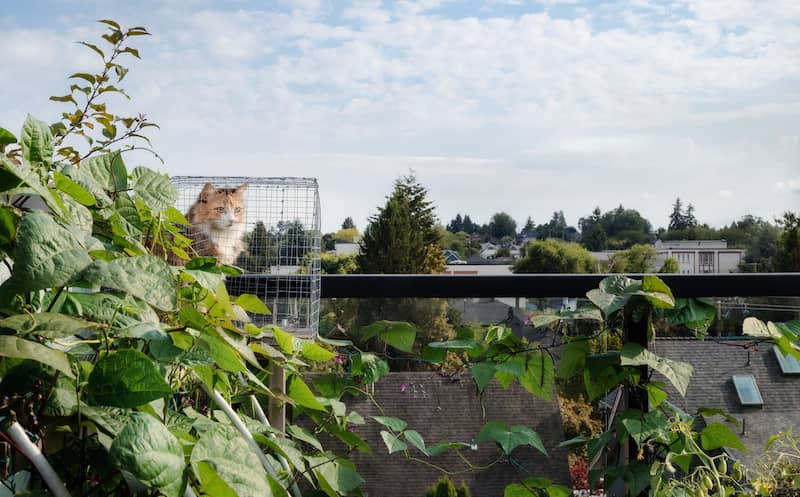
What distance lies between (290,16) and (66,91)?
1557 cm

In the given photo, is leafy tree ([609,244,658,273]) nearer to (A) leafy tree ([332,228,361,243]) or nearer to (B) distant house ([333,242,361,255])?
(A) leafy tree ([332,228,361,243])

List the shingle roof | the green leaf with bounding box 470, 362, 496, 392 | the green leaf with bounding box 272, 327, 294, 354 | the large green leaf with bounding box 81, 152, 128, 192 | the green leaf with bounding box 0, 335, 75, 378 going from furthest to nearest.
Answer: the shingle roof, the green leaf with bounding box 470, 362, 496, 392, the green leaf with bounding box 272, 327, 294, 354, the large green leaf with bounding box 81, 152, 128, 192, the green leaf with bounding box 0, 335, 75, 378

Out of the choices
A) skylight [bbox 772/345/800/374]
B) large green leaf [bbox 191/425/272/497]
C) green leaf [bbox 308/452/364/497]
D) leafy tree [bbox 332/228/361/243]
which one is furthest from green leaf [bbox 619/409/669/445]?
leafy tree [bbox 332/228/361/243]

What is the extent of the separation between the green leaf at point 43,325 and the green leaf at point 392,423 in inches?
34.5

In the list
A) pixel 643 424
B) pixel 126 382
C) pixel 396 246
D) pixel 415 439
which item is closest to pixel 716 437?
pixel 643 424

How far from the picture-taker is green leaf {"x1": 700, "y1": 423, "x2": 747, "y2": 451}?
52.5 inches

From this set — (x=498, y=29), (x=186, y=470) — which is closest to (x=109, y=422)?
(x=186, y=470)

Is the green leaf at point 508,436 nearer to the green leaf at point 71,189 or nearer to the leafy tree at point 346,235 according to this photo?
the green leaf at point 71,189

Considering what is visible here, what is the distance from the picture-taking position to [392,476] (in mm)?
1439

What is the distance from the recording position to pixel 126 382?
55 centimetres

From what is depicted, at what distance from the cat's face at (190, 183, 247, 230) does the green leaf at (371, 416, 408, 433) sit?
648 millimetres

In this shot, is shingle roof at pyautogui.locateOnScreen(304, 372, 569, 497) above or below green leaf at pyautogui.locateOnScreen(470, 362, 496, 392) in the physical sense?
below

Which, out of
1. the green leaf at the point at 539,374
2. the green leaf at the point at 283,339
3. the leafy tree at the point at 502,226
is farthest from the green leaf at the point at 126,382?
the leafy tree at the point at 502,226

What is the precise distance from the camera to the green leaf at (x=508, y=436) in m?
1.34
